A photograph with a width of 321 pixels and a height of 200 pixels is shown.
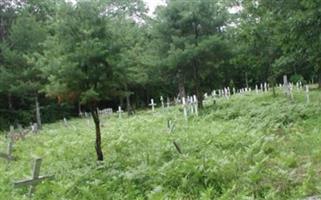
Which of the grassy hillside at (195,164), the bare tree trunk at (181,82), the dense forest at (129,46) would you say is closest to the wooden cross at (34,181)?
the grassy hillside at (195,164)

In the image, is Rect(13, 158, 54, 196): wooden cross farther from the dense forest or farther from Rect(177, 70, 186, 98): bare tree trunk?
Rect(177, 70, 186, 98): bare tree trunk

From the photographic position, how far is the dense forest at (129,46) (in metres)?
13.1

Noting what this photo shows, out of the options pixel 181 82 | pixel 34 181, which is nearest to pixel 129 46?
pixel 34 181

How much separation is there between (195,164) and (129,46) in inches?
202

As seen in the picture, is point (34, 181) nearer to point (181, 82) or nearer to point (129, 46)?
point (129, 46)

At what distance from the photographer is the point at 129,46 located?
46.6 ft

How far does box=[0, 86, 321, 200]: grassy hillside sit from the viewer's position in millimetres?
8898

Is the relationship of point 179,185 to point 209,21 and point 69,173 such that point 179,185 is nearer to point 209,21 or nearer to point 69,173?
point 69,173

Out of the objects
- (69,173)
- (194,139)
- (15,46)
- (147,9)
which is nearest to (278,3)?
(194,139)

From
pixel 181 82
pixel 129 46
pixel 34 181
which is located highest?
pixel 129 46

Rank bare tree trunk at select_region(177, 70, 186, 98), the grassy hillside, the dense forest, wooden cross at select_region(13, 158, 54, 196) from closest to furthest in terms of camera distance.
→ the grassy hillside
wooden cross at select_region(13, 158, 54, 196)
the dense forest
bare tree trunk at select_region(177, 70, 186, 98)

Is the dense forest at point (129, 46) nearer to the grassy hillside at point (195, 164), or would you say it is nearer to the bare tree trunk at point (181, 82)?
the bare tree trunk at point (181, 82)

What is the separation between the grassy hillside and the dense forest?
1802mm

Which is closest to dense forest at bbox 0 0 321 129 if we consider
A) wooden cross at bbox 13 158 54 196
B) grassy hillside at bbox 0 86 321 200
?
grassy hillside at bbox 0 86 321 200
